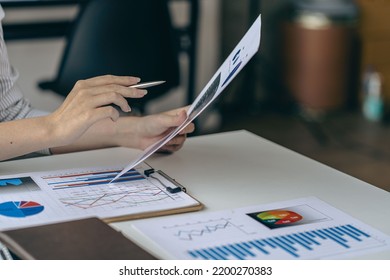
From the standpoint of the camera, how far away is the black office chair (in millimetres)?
3027

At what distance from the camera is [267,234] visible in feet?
3.63

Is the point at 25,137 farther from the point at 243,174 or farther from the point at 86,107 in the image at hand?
the point at 243,174

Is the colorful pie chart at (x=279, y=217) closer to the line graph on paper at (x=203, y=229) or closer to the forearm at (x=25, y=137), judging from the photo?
the line graph on paper at (x=203, y=229)

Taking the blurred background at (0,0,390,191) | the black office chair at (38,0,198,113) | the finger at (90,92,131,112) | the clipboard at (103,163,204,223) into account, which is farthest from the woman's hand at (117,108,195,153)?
the blurred background at (0,0,390,191)

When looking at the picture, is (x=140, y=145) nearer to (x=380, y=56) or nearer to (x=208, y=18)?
(x=208, y=18)

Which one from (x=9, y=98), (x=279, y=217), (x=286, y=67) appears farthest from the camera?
(x=286, y=67)

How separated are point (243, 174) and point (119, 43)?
1771mm

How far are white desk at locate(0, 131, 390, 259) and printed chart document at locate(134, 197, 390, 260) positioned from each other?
31 millimetres

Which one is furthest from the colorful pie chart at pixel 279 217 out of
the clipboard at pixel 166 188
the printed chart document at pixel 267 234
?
the clipboard at pixel 166 188

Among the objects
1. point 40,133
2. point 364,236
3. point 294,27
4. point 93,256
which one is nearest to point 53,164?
point 40,133

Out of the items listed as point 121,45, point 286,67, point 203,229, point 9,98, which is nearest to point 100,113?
point 203,229

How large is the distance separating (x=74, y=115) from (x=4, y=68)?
1.66 ft

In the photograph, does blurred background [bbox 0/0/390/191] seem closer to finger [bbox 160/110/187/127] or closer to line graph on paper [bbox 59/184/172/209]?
finger [bbox 160/110/187/127]

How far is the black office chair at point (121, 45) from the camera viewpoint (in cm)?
303
